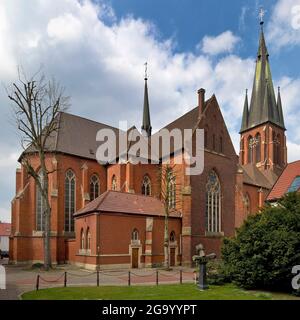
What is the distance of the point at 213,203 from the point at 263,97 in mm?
38417

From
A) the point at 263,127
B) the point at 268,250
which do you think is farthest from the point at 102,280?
the point at 263,127

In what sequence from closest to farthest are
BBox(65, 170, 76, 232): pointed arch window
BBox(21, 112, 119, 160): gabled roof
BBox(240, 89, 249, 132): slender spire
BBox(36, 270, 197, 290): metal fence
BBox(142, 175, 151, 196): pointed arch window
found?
1. BBox(36, 270, 197, 290): metal fence
2. BBox(65, 170, 76, 232): pointed arch window
3. BBox(21, 112, 119, 160): gabled roof
4. BBox(142, 175, 151, 196): pointed arch window
5. BBox(240, 89, 249, 132): slender spire

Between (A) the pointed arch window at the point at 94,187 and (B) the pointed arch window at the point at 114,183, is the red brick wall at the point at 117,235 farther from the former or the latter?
(B) the pointed arch window at the point at 114,183

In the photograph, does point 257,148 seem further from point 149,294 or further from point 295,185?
point 149,294

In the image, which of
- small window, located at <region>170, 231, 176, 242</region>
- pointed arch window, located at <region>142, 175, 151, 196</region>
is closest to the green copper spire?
pointed arch window, located at <region>142, 175, 151, 196</region>

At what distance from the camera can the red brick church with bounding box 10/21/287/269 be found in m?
31.7

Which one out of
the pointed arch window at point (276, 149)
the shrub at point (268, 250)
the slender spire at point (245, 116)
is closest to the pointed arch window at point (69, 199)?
the shrub at point (268, 250)

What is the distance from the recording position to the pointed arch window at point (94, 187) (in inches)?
1638

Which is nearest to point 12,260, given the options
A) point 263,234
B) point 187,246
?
point 187,246

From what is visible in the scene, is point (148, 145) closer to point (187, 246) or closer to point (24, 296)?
point (187, 246)

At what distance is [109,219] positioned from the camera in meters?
30.8

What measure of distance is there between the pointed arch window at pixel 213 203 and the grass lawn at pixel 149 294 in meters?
21.3

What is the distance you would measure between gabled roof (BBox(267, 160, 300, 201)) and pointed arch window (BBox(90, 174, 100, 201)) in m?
19.9

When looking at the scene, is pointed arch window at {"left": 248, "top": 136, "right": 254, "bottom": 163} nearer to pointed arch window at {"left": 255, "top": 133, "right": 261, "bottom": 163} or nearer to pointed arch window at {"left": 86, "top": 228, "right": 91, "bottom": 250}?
pointed arch window at {"left": 255, "top": 133, "right": 261, "bottom": 163}
